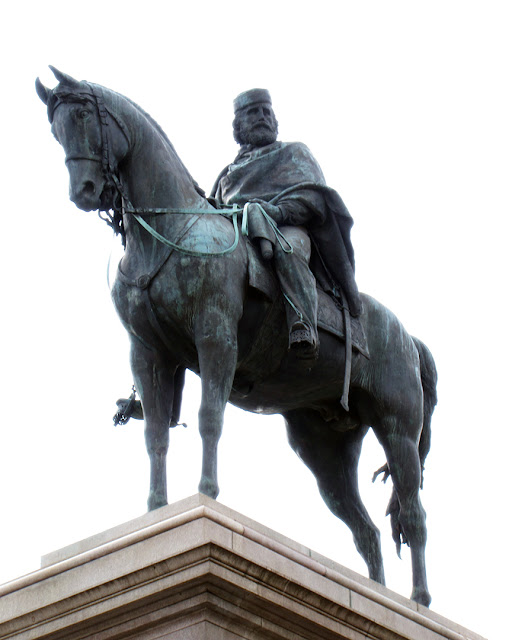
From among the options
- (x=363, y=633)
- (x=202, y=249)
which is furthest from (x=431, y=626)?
(x=202, y=249)

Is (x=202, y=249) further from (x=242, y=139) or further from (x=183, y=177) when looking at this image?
(x=242, y=139)

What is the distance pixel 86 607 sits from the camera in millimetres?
10430

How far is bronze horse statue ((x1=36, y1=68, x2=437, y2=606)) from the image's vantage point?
12.1m

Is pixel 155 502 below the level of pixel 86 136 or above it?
below

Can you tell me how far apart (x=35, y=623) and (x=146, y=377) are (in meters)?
2.58

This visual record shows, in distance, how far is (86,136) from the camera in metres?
12.3

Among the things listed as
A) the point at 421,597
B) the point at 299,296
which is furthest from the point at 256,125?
the point at 421,597

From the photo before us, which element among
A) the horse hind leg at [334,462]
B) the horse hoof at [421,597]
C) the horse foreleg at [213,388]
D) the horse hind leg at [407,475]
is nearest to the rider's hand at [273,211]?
the horse foreleg at [213,388]

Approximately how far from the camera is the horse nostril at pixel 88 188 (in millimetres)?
12227

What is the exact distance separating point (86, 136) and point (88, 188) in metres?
0.45

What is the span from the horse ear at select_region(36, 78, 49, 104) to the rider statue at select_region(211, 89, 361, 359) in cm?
219

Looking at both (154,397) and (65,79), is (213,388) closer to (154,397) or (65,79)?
(154,397)

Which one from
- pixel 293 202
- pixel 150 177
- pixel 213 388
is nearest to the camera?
pixel 213 388

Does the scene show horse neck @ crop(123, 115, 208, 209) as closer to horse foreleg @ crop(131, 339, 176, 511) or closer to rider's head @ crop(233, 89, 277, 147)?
horse foreleg @ crop(131, 339, 176, 511)
